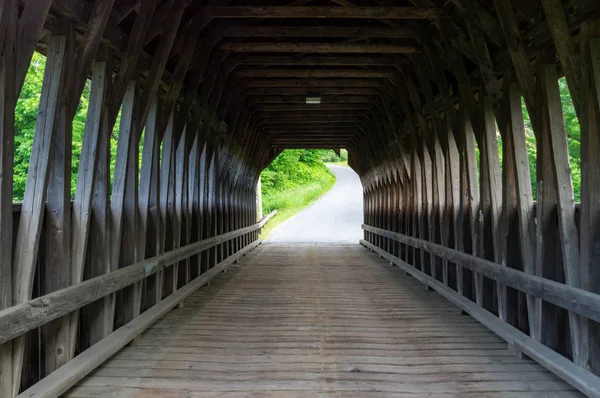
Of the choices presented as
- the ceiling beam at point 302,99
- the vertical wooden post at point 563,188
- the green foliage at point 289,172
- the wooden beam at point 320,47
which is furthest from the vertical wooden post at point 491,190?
the green foliage at point 289,172

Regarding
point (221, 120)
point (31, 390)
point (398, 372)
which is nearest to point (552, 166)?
point (398, 372)

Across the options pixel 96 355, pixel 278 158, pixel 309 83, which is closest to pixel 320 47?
pixel 309 83

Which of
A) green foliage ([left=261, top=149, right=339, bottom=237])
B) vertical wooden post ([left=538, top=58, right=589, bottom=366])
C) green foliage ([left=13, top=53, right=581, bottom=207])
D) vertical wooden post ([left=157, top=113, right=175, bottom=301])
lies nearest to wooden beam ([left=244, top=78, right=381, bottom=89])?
green foliage ([left=13, top=53, right=581, bottom=207])

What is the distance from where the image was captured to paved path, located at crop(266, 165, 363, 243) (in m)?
19.5

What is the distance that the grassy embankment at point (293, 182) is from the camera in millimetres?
34094

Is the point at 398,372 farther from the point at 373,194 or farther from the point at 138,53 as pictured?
the point at 373,194

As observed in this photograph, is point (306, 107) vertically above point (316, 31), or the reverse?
point (316, 31)

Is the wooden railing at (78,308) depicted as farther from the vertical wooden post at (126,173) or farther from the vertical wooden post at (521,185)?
the vertical wooden post at (521,185)

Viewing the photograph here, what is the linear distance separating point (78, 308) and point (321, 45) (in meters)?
4.72

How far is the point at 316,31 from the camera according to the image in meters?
6.68

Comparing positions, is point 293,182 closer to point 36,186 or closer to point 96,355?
point 96,355

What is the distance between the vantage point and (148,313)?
16.2 ft

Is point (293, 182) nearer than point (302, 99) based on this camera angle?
No

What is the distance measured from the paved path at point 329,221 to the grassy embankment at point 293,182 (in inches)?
33.9
